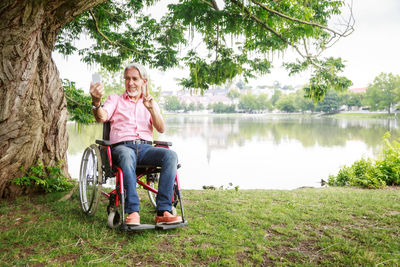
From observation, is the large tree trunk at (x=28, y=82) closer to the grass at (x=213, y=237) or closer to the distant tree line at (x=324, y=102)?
the grass at (x=213, y=237)

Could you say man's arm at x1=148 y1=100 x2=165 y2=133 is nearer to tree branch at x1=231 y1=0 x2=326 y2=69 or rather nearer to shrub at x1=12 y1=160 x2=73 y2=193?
shrub at x1=12 y1=160 x2=73 y2=193

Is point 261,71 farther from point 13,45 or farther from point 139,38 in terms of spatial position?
point 13,45

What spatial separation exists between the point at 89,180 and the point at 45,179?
881 mm

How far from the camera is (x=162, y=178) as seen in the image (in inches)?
96.3

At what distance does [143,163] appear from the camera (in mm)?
2549

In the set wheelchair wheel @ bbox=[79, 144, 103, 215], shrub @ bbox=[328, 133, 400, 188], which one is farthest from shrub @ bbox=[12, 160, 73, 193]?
shrub @ bbox=[328, 133, 400, 188]

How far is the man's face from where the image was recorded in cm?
267

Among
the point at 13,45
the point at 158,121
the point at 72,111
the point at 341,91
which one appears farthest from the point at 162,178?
the point at 341,91

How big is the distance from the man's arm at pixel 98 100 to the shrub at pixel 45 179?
125cm

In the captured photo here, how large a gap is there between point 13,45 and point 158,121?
1610 mm

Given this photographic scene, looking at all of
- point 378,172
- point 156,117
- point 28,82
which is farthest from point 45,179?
point 378,172

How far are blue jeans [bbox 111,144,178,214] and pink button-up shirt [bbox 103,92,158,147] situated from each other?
0.12 metres

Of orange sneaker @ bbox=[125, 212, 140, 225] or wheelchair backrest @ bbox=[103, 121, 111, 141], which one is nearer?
orange sneaker @ bbox=[125, 212, 140, 225]

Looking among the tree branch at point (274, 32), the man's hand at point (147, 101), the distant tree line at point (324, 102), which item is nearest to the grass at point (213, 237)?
the man's hand at point (147, 101)
